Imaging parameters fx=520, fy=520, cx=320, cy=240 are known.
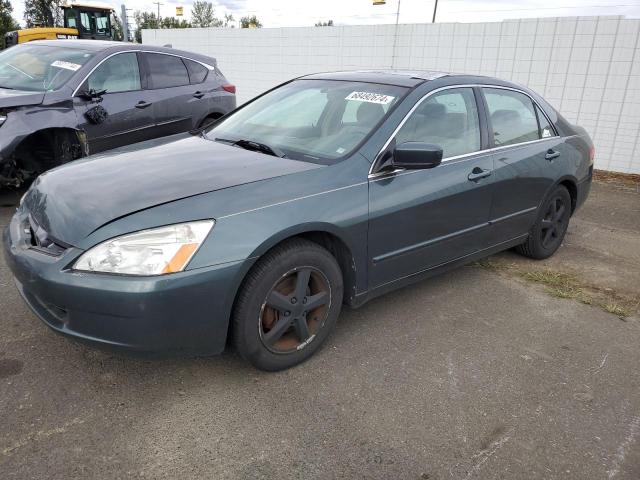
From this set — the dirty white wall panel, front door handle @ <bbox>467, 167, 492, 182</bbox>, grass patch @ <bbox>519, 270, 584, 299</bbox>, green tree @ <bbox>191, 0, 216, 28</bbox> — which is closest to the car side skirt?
grass patch @ <bbox>519, 270, 584, 299</bbox>

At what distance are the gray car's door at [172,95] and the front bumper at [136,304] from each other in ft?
12.5

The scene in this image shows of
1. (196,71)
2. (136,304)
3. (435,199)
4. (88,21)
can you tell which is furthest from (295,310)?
(88,21)

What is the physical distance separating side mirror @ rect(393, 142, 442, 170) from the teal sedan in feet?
0.04

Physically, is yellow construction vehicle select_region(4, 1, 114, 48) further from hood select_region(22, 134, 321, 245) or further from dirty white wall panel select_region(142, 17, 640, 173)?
hood select_region(22, 134, 321, 245)

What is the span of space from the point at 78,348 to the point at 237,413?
1066 millimetres

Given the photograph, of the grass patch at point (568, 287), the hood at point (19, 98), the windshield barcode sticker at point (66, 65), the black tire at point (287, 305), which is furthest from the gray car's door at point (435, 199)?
the windshield barcode sticker at point (66, 65)

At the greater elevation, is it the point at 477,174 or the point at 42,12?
the point at 42,12

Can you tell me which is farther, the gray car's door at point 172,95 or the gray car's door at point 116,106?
the gray car's door at point 172,95

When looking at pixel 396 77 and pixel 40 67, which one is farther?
pixel 40 67

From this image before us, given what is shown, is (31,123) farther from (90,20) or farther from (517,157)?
(90,20)

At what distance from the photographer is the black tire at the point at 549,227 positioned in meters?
4.48

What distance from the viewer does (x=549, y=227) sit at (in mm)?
4633

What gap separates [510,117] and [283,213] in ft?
7.81

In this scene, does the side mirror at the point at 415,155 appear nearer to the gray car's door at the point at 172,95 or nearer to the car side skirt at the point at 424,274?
the car side skirt at the point at 424,274
